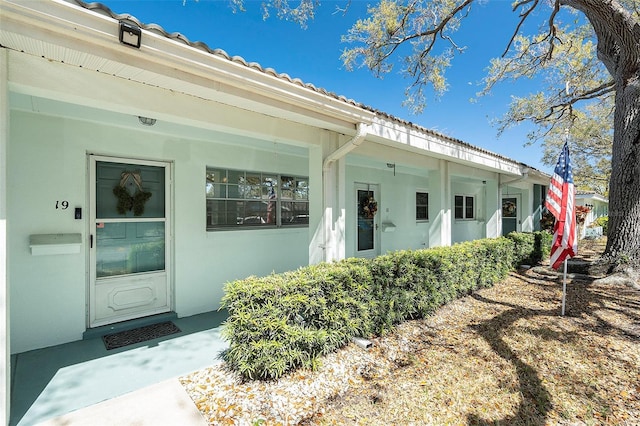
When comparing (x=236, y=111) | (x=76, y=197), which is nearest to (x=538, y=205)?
(x=236, y=111)

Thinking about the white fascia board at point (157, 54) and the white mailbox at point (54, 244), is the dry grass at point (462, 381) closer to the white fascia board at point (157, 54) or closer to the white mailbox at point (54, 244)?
the white mailbox at point (54, 244)

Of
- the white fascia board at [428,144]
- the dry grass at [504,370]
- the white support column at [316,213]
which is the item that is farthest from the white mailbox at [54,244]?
the white fascia board at [428,144]

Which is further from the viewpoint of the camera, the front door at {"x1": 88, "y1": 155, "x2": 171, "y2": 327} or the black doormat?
the front door at {"x1": 88, "y1": 155, "x2": 171, "y2": 327}

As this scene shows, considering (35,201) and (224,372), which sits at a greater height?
(35,201)

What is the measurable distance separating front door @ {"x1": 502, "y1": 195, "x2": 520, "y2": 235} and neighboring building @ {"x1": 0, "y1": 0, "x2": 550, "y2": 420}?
308 inches

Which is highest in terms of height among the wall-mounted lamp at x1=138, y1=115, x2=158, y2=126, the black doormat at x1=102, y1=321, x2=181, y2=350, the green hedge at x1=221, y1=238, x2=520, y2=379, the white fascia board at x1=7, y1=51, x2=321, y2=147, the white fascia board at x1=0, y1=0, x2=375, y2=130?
the white fascia board at x1=0, y1=0, x2=375, y2=130

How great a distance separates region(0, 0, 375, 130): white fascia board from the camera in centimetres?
181

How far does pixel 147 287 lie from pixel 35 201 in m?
1.74

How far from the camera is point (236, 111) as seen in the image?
10.8ft

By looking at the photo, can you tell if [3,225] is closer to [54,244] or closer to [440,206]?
[54,244]

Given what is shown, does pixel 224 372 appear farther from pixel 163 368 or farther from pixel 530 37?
pixel 530 37

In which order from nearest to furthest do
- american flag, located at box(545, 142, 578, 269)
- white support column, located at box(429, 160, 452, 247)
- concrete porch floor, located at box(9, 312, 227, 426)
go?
1. concrete porch floor, located at box(9, 312, 227, 426)
2. american flag, located at box(545, 142, 578, 269)
3. white support column, located at box(429, 160, 452, 247)

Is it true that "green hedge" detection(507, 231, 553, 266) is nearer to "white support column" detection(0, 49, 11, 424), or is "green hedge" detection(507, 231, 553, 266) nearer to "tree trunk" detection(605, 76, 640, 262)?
"tree trunk" detection(605, 76, 640, 262)

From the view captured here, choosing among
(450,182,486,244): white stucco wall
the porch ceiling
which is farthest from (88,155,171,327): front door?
(450,182,486,244): white stucco wall
